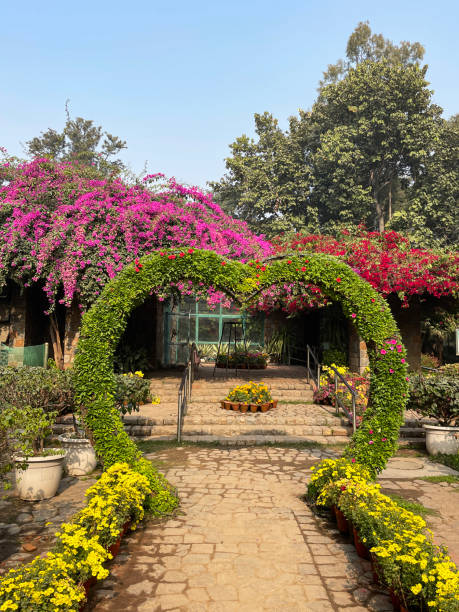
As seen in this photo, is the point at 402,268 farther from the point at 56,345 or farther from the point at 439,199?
the point at 439,199

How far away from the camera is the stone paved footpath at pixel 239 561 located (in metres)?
3.37

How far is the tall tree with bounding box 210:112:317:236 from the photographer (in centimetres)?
2773

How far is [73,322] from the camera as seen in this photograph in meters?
13.2

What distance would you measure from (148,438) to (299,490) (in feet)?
12.8

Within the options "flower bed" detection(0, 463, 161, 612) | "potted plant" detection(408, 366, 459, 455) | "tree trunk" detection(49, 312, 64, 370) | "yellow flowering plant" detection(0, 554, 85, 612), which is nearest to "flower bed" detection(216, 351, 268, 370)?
"tree trunk" detection(49, 312, 64, 370)

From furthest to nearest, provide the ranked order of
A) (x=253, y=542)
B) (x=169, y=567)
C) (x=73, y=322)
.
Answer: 1. (x=73, y=322)
2. (x=253, y=542)
3. (x=169, y=567)

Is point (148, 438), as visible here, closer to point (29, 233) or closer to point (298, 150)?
point (29, 233)

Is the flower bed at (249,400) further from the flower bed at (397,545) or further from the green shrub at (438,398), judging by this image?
the flower bed at (397,545)

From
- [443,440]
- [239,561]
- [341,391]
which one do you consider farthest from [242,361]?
[239,561]

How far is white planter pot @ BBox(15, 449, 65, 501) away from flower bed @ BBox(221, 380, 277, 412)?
218 inches

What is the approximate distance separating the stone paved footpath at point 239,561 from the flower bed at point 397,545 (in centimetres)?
32

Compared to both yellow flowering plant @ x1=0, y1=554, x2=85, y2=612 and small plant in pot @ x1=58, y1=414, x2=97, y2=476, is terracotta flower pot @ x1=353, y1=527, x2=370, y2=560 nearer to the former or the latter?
yellow flowering plant @ x1=0, y1=554, x2=85, y2=612

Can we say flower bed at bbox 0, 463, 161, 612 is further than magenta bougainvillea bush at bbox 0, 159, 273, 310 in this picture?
No

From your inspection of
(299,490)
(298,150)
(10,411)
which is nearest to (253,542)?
(299,490)
